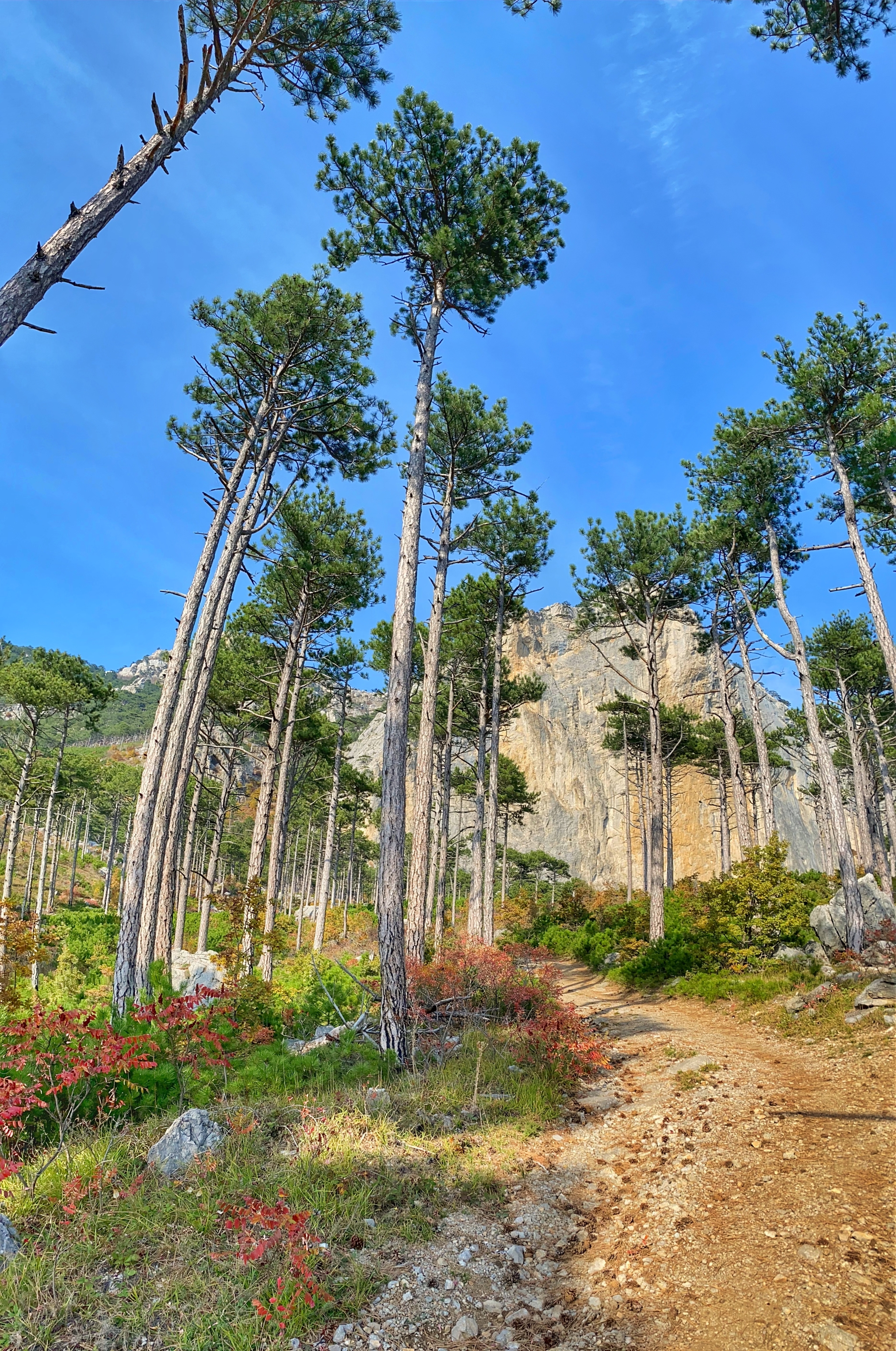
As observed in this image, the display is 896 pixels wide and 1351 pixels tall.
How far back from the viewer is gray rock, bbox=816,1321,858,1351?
274 cm

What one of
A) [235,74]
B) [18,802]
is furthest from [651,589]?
[18,802]

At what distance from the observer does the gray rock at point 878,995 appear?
8.30 metres

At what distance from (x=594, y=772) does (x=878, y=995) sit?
49.2 m

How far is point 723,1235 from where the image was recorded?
3.81 m

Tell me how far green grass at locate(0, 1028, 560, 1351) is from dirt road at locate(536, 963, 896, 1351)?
892 mm

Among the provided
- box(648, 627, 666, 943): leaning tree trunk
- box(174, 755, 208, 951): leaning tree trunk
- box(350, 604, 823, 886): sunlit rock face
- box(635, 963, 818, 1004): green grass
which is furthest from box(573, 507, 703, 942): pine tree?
box(350, 604, 823, 886): sunlit rock face

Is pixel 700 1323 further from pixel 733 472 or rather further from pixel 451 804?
pixel 451 804

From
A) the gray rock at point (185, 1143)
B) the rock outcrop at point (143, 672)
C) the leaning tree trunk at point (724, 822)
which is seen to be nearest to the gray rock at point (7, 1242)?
the gray rock at point (185, 1143)

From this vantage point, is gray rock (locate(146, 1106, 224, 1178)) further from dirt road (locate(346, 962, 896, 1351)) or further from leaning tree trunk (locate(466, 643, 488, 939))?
leaning tree trunk (locate(466, 643, 488, 939))

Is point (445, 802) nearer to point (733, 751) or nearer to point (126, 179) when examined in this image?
point (733, 751)

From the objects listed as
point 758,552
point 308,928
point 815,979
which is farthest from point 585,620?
point 308,928

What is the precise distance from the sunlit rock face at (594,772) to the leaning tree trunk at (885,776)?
833 inches

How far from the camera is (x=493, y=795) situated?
18719 millimetres

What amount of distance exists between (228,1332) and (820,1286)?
296cm
